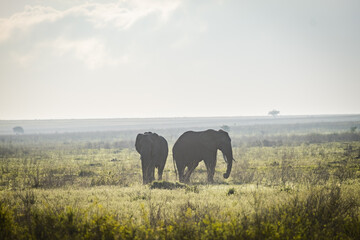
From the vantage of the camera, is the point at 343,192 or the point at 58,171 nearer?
the point at 343,192

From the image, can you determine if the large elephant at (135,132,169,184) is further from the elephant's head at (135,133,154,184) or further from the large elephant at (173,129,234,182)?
the large elephant at (173,129,234,182)

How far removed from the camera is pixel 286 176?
1697cm

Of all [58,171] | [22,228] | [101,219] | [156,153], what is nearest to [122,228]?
[101,219]

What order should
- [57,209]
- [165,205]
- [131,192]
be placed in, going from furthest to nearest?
[131,192] → [165,205] → [57,209]

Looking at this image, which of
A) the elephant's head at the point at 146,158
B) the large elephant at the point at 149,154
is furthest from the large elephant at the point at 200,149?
the elephant's head at the point at 146,158

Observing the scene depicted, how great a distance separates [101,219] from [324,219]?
5234 mm

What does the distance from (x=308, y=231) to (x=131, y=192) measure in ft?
21.6

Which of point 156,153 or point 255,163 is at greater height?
point 156,153

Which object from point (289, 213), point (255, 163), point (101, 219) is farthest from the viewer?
point (255, 163)

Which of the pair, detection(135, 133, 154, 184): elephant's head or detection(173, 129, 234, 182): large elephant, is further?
detection(173, 129, 234, 182): large elephant

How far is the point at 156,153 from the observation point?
17.2 meters

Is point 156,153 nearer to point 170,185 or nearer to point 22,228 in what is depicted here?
point 170,185

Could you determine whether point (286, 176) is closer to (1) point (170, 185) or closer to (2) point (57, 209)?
(1) point (170, 185)

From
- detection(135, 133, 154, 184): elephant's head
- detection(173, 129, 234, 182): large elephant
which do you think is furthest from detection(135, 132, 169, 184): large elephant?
detection(173, 129, 234, 182): large elephant
